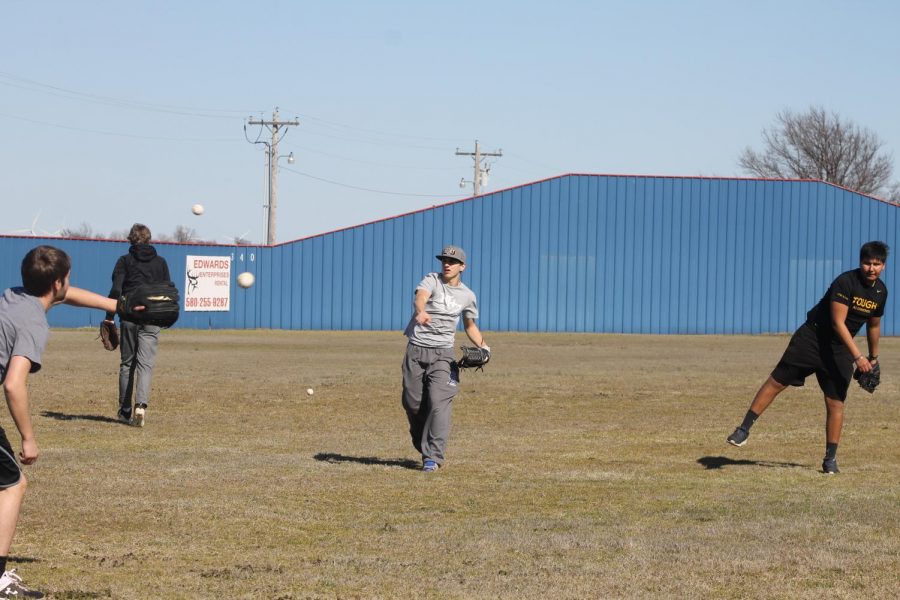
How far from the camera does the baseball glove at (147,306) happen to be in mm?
6680

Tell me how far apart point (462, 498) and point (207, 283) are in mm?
38444

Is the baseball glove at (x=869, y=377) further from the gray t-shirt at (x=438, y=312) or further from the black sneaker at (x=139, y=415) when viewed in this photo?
the black sneaker at (x=139, y=415)

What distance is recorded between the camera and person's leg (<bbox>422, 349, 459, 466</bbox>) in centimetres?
1052

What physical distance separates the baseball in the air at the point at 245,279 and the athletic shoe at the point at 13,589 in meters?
41.5

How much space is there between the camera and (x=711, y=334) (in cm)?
4903

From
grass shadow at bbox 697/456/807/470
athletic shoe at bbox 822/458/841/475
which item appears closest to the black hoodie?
grass shadow at bbox 697/456/807/470

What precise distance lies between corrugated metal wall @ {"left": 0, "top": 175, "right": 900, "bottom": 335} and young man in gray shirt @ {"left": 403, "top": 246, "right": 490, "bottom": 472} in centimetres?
3760

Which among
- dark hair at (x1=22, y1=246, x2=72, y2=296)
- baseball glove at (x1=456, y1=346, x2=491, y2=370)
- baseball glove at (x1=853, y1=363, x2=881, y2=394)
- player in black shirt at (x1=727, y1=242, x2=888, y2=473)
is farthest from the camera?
baseball glove at (x1=456, y1=346, x2=491, y2=370)

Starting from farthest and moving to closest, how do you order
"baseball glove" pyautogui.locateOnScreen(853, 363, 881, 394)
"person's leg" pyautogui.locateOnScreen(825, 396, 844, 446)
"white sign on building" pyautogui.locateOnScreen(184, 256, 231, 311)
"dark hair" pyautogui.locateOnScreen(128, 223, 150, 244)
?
"white sign on building" pyautogui.locateOnScreen(184, 256, 231, 311) < "dark hair" pyautogui.locateOnScreen(128, 223, 150, 244) < "person's leg" pyautogui.locateOnScreen(825, 396, 844, 446) < "baseball glove" pyautogui.locateOnScreen(853, 363, 881, 394)

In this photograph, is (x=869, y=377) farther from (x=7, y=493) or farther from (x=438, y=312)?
(x=7, y=493)

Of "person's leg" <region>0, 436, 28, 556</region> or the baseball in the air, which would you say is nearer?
"person's leg" <region>0, 436, 28, 556</region>

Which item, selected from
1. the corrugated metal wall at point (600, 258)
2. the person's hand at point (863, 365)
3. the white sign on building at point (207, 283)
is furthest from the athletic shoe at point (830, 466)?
the corrugated metal wall at point (600, 258)

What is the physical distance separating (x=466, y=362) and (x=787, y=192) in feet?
133

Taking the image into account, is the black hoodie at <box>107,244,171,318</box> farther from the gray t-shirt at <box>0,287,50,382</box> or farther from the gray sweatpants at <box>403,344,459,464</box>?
the gray t-shirt at <box>0,287,50,382</box>
